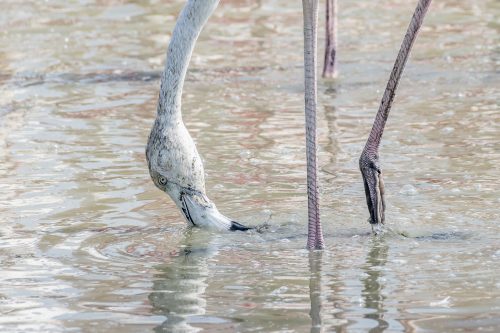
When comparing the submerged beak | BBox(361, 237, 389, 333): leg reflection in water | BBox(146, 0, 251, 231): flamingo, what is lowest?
BBox(361, 237, 389, 333): leg reflection in water

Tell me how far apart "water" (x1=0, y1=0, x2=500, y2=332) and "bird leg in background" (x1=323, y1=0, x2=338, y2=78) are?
130mm

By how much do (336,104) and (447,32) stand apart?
9.90 feet

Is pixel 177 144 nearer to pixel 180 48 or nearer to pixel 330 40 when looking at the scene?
pixel 180 48

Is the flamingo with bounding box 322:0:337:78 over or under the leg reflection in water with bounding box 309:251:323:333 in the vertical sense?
over

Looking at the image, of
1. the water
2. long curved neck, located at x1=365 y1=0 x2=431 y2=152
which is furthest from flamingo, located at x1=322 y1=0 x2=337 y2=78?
long curved neck, located at x1=365 y1=0 x2=431 y2=152

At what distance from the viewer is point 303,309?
17.5 feet

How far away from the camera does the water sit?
547cm

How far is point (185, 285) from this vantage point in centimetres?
584

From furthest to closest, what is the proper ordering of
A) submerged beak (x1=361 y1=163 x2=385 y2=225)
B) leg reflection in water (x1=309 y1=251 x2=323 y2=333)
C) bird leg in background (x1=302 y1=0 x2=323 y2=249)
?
submerged beak (x1=361 y1=163 x2=385 y2=225), bird leg in background (x1=302 y1=0 x2=323 y2=249), leg reflection in water (x1=309 y1=251 x2=323 y2=333)

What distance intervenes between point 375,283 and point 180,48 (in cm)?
162

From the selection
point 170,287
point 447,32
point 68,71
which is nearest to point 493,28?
point 447,32

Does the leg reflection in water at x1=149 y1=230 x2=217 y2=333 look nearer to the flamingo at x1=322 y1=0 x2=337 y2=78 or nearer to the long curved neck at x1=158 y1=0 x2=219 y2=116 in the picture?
the long curved neck at x1=158 y1=0 x2=219 y2=116

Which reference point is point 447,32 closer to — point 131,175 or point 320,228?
point 131,175

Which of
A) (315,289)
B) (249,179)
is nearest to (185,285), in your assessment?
(315,289)
